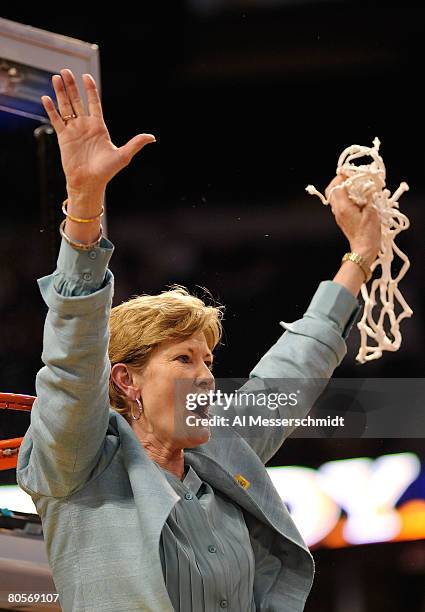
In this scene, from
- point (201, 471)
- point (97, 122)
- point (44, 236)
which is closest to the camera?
point (97, 122)

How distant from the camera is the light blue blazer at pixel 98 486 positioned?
3.44ft

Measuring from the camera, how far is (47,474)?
1104 millimetres

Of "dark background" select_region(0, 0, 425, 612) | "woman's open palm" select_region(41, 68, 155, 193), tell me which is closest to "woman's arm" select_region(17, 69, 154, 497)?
"woman's open palm" select_region(41, 68, 155, 193)

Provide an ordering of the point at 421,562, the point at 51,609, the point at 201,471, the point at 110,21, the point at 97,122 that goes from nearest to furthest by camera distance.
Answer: the point at 97,122 < the point at 201,471 < the point at 51,609 < the point at 421,562 < the point at 110,21

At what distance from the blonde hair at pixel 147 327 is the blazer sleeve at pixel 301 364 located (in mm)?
142

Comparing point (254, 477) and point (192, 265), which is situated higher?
point (192, 265)

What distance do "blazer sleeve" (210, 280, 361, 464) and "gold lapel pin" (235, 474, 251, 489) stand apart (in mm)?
90

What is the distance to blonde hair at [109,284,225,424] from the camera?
124cm

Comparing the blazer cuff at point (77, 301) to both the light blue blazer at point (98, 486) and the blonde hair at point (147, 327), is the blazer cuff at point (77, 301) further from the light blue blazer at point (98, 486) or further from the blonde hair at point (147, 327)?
the blonde hair at point (147, 327)

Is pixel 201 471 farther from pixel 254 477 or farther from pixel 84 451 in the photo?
pixel 84 451

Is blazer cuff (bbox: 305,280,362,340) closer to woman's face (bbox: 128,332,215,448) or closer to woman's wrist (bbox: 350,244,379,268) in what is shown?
woman's wrist (bbox: 350,244,379,268)

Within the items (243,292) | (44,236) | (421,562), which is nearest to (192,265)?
(243,292)

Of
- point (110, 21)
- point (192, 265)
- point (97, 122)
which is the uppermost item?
point (110, 21)

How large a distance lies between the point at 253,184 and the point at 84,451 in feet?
3.74
